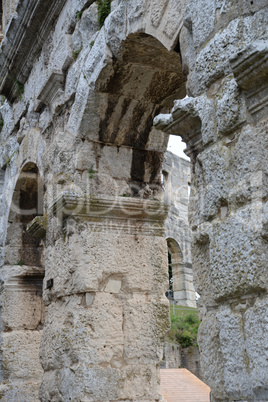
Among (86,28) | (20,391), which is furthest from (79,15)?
(20,391)

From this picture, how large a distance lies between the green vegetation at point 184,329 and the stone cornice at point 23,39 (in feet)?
22.0

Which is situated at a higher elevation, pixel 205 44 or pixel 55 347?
pixel 205 44

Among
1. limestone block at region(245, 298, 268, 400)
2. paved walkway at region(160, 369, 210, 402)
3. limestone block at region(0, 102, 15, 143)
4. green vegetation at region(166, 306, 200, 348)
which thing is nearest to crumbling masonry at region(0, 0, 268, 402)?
limestone block at region(245, 298, 268, 400)

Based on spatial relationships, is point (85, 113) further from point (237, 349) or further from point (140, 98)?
point (237, 349)

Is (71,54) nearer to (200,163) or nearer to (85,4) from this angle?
(85,4)

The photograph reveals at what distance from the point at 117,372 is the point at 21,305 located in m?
2.42

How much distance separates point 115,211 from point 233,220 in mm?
2159

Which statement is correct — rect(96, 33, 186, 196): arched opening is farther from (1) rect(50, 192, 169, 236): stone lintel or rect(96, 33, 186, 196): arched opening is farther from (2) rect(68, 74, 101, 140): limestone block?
(1) rect(50, 192, 169, 236): stone lintel

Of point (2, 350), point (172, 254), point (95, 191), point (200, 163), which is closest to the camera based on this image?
point (200, 163)

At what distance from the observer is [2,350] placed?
221 inches

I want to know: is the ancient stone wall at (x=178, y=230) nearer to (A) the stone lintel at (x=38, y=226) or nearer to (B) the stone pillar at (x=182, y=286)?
(B) the stone pillar at (x=182, y=286)

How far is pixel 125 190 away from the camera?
4387 mm

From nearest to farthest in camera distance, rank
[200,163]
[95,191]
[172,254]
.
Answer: [200,163] < [95,191] < [172,254]

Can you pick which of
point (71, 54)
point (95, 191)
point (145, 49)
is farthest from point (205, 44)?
point (71, 54)
